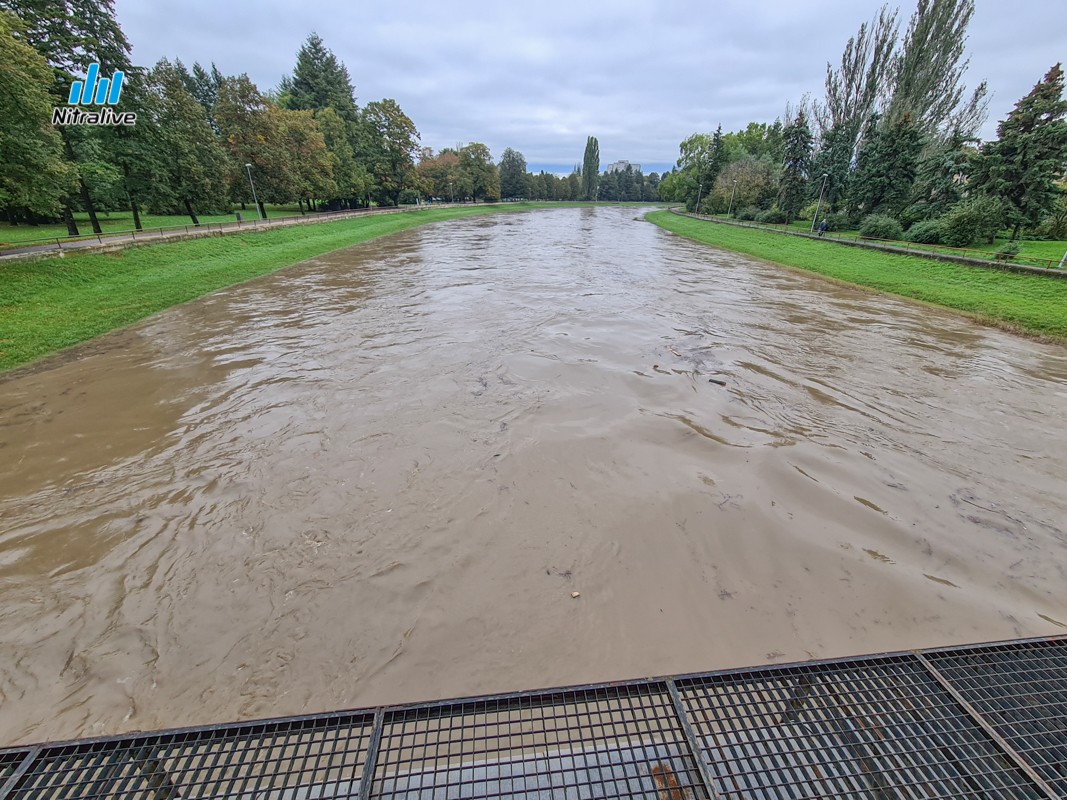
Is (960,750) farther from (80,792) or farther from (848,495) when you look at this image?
(80,792)

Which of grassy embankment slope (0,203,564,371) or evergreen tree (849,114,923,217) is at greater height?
evergreen tree (849,114,923,217)

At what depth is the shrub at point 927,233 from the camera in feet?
80.2

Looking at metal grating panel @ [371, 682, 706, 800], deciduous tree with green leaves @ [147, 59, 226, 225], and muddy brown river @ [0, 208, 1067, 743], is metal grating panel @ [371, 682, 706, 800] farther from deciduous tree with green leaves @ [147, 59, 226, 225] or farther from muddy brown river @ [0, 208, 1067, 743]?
deciduous tree with green leaves @ [147, 59, 226, 225]

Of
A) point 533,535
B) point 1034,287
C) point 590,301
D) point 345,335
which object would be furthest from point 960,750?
point 1034,287

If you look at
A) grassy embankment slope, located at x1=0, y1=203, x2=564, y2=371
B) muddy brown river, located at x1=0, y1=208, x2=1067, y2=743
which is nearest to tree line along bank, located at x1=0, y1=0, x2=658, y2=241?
grassy embankment slope, located at x1=0, y1=203, x2=564, y2=371

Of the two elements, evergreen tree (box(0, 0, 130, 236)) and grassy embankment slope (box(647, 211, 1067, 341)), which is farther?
evergreen tree (box(0, 0, 130, 236))

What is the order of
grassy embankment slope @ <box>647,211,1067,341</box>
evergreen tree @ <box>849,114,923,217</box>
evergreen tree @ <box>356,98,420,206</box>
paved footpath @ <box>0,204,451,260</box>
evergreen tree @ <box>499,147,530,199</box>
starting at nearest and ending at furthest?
grassy embankment slope @ <box>647,211,1067,341</box>, paved footpath @ <box>0,204,451,260</box>, evergreen tree @ <box>849,114,923,217</box>, evergreen tree @ <box>356,98,420,206</box>, evergreen tree @ <box>499,147,530,199</box>

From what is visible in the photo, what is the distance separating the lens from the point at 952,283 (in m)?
16.5

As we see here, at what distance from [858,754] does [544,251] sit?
2639cm

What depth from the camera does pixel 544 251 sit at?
2617 centimetres

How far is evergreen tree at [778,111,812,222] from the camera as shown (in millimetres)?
41844

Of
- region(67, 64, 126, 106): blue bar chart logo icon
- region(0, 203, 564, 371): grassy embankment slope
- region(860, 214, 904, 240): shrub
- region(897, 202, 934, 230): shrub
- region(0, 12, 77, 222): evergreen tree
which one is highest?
region(67, 64, 126, 106): blue bar chart logo icon

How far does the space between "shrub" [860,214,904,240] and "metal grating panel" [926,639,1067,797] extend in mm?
33939

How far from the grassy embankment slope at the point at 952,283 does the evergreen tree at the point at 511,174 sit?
90765 millimetres
